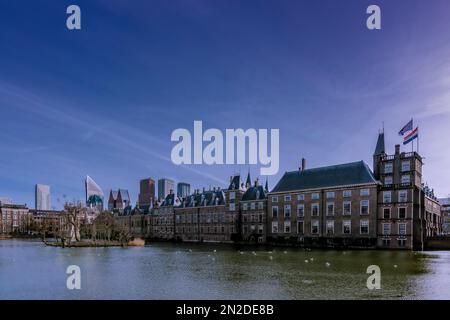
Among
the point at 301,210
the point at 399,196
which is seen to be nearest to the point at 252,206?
the point at 301,210

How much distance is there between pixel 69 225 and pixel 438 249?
178ft

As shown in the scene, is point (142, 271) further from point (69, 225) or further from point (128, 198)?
point (128, 198)

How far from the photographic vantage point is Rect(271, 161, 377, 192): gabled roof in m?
48.9

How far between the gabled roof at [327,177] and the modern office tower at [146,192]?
45404 millimetres

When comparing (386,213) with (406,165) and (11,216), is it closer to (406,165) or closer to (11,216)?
(406,165)

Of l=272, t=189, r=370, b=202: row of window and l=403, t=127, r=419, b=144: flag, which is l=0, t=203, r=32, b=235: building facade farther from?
l=403, t=127, r=419, b=144: flag

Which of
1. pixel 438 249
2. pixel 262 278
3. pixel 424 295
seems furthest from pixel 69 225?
pixel 438 249

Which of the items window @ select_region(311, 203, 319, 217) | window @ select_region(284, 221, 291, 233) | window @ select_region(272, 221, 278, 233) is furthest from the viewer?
window @ select_region(272, 221, 278, 233)

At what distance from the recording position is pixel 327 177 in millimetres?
52719

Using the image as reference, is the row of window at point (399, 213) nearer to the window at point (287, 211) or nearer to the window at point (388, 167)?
the window at point (388, 167)

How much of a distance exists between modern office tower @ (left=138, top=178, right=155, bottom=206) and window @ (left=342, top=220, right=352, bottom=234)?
182ft

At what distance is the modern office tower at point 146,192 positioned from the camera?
93375 millimetres

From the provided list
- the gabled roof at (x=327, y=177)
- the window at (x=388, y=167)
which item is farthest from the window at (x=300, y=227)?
the window at (x=388, y=167)

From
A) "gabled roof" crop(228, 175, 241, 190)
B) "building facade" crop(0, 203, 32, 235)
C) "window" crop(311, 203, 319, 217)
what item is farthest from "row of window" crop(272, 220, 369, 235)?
"building facade" crop(0, 203, 32, 235)
